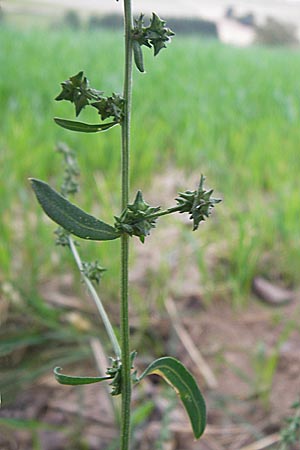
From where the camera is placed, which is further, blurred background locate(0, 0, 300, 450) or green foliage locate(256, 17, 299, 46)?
green foliage locate(256, 17, 299, 46)

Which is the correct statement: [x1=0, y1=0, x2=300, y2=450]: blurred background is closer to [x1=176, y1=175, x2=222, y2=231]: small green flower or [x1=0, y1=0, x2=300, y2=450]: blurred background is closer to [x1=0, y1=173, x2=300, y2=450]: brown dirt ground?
[x1=0, y1=173, x2=300, y2=450]: brown dirt ground

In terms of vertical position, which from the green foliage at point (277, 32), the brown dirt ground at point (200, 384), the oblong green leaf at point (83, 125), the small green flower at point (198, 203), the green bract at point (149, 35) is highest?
the green foliage at point (277, 32)

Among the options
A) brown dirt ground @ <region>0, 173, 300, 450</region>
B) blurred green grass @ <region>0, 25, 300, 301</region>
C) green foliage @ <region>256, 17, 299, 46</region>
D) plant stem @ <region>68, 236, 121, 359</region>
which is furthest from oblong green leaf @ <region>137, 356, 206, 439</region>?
green foliage @ <region>256, 17, 299, 46</region>

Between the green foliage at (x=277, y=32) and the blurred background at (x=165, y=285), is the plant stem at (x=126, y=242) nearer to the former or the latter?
the blurred background at (x=165, y=285)

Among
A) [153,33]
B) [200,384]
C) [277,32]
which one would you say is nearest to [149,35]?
[153,33]

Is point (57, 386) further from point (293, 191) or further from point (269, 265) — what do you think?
point (293, 191)

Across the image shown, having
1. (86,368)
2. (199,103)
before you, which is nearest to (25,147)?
(86,368)

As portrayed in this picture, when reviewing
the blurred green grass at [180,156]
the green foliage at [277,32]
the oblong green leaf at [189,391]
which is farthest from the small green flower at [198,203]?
the green foliage at [277,32]
